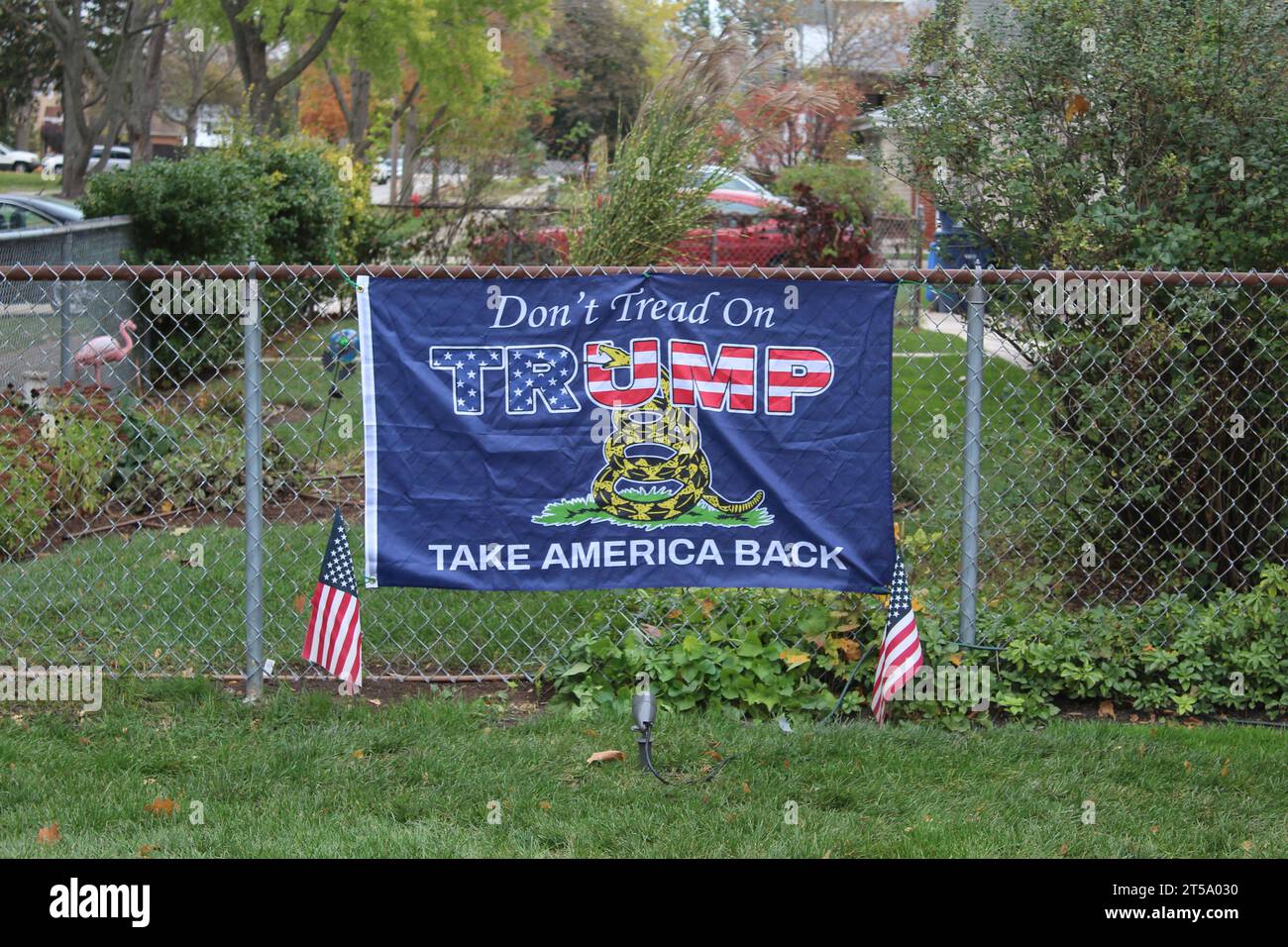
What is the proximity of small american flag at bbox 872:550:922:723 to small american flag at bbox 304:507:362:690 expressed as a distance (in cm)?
203

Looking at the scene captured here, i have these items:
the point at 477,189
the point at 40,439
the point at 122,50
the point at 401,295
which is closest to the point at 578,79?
the point at 122,50

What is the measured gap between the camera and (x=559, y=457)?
5.11 meters

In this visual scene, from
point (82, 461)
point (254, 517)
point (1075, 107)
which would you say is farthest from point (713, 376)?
point (82, 461)

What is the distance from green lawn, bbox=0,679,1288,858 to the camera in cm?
419

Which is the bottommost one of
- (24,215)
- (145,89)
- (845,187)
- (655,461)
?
(655,461)

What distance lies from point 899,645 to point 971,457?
0.85 metres

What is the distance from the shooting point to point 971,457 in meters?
5.29

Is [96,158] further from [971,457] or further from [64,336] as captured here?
[971,457]

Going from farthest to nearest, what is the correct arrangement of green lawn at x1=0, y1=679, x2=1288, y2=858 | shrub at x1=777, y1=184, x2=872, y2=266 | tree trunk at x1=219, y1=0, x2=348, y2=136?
tree trunk at x1=219, y1=0, x2=348, y2=136 → shrub at x1=777, y1=184, x2=872, y2=266 → green lawn at x1=0, y1=679, x2=1288, y2=858

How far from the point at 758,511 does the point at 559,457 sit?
2.66 feet

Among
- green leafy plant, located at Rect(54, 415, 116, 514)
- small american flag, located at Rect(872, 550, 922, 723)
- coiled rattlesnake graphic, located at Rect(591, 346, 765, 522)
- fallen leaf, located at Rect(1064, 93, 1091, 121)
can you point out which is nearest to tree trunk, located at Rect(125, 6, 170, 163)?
green leafy plant, located at Rect(54, 415, 116, 514)

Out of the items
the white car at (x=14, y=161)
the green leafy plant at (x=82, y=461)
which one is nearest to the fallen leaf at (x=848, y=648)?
the green leafy plant at (x=82, y=461)

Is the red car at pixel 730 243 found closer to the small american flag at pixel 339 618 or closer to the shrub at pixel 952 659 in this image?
the shrub at pixel 952 659

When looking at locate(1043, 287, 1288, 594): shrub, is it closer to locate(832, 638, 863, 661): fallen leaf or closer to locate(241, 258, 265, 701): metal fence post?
locate(832, 638, 863, 661): fallen leaf
